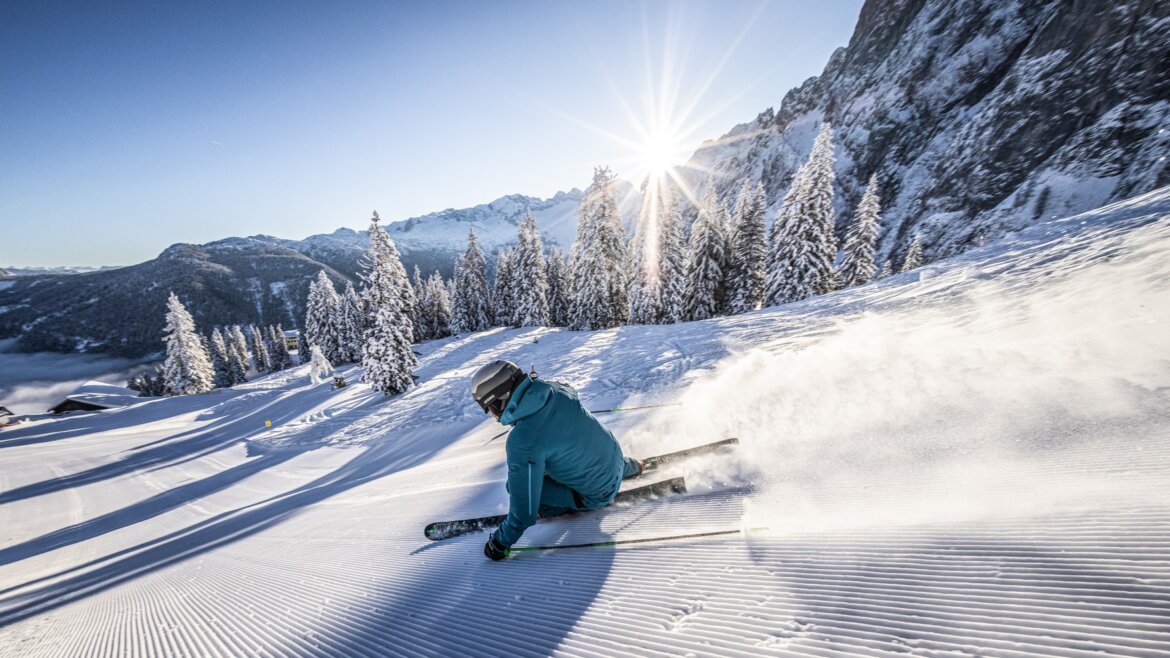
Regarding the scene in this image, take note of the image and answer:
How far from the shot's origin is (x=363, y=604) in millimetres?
3055

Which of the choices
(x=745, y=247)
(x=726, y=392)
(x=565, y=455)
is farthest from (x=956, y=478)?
(x=745, y=247)

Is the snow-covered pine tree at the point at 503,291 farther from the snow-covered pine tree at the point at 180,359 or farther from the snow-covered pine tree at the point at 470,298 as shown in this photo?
the snow-covered pine tree at the point at 180,359

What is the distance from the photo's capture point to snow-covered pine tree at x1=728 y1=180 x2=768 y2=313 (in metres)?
30.2

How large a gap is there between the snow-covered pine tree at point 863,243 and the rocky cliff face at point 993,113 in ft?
54.3

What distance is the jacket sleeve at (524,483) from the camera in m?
3.02

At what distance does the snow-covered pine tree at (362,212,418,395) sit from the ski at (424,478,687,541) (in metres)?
20.6

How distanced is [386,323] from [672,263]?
21.0 m

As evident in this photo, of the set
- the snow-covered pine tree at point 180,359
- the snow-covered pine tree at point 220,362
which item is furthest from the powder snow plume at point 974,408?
the snow-covered pine tree at point 220,362

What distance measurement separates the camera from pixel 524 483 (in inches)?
121

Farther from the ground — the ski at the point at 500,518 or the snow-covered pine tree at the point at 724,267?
the snow-covered pine tree at the point at 724,267

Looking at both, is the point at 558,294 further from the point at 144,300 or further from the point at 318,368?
the point at 144,300

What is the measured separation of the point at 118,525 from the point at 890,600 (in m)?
17.1

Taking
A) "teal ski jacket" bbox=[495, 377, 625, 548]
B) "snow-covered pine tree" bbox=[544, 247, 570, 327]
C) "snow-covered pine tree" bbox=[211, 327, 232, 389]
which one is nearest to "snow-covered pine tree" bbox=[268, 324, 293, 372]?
"snow-covered pine tree" bbox=[211, 327, 232, 389]

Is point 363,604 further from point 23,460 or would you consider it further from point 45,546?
point 23,460
